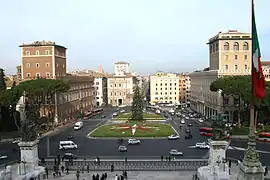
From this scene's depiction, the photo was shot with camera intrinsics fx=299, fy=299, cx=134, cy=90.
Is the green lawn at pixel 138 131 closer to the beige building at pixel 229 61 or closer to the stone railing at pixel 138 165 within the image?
the beige building at pixel 229 61

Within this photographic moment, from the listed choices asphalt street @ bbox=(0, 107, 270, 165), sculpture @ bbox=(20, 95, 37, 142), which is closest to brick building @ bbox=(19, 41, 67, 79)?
asphalt street @ bbox=(0, 107, 270, 165)

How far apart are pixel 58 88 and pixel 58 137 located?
406 inches

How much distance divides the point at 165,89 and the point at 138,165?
7981 centimetres

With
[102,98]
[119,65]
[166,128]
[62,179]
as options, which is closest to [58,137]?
[166,128]

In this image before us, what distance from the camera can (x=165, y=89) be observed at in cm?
Result: 10662

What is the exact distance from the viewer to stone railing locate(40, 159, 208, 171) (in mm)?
26859

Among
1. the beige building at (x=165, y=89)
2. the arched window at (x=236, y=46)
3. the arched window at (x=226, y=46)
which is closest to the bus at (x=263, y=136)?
the arched window at (x=236, y=46)

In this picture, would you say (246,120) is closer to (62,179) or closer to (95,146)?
(95,146)

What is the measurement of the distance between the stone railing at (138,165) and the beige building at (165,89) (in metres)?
77.2

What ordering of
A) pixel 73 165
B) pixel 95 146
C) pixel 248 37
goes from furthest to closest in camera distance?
pixel 248 37 → pixel 95 146 → pixel 73 165

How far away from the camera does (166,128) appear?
51438 mm

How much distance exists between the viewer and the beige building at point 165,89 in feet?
349

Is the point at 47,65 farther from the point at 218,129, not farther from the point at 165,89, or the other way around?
the point at 165,89

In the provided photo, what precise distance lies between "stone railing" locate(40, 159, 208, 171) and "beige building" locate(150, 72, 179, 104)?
77.2 metres
